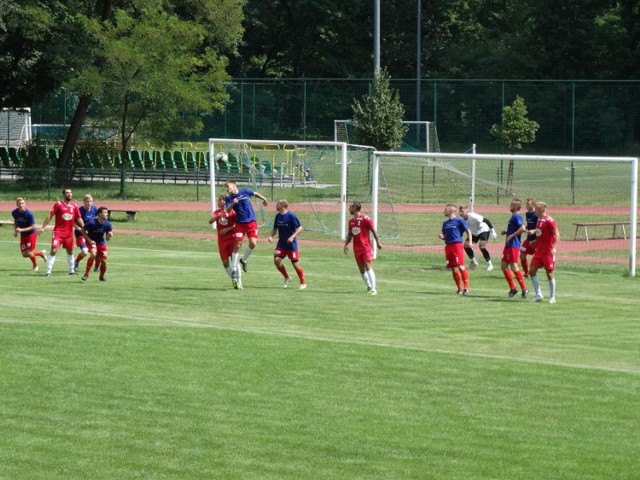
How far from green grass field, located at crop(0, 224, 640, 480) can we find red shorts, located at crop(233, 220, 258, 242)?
1102 mm

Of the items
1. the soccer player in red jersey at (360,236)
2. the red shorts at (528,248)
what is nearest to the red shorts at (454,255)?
the red shorts at (528,248)

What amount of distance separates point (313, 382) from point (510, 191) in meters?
26.7

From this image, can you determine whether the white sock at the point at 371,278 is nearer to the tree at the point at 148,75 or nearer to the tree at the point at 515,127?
the tree at the point at 148,75

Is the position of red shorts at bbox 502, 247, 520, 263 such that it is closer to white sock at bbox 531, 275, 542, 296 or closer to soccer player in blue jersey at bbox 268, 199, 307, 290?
white sock at bbox 531, 275, 542, 296

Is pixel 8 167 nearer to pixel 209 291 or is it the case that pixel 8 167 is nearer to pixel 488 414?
pixel 209 291

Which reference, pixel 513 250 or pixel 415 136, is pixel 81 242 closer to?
pixel 513 250

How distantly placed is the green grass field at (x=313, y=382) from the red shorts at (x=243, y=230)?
1.10m

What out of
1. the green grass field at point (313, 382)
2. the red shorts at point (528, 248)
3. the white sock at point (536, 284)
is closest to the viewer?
the green grass field at point (313, 382)

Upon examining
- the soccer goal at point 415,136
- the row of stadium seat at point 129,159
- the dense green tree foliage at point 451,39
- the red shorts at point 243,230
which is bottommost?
the red shorts at point 243,230

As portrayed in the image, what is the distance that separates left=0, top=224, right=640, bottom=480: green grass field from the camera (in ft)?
38.6

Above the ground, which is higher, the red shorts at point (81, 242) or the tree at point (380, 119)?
the tree at point (380, 119)

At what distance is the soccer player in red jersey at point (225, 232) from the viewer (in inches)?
939

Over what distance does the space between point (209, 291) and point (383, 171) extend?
20.2 meters

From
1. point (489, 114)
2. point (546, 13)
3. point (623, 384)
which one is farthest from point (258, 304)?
point (546, 13)
